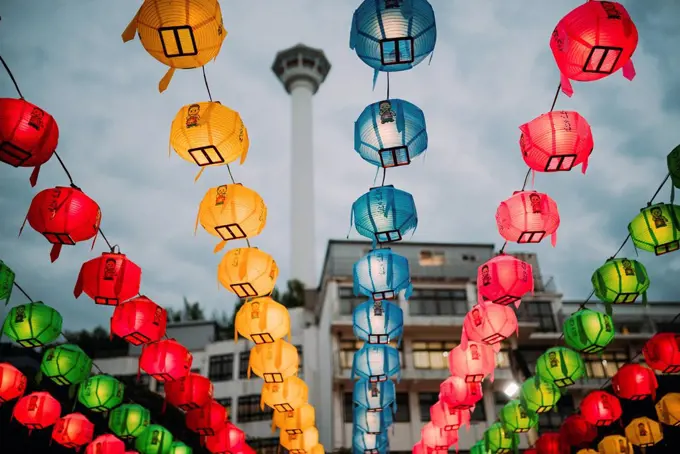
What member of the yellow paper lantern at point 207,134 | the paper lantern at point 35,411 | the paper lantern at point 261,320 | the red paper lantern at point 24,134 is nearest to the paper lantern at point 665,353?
the paper lantern at point 261,320

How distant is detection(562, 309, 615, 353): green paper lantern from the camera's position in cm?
870

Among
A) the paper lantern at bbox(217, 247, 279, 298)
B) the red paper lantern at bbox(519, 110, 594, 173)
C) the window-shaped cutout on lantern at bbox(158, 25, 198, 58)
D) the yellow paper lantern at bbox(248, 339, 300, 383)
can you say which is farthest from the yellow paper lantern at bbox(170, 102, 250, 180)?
the yellow paper lantern at bbox(248, 339, 300, 383)

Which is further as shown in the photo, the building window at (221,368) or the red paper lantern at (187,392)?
the building window at (221,368)

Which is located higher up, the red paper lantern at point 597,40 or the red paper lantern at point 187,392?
the red paper lantern at point 597,40

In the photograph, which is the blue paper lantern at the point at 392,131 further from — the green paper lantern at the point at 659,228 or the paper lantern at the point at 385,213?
the green paper lantern at the point at 659,228

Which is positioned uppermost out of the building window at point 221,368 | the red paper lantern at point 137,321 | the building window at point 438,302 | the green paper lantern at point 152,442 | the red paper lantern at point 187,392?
the building window at point 438,302

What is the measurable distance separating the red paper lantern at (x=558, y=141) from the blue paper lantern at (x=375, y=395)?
23.0 ft

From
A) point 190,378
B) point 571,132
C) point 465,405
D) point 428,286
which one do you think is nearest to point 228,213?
point 571,132

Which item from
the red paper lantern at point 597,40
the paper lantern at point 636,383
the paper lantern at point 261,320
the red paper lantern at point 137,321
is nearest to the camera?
the red paper lantern at point 597,40

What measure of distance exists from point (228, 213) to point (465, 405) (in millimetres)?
6965

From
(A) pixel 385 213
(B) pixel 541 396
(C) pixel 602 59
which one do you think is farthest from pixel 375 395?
(C) pixel 602 59

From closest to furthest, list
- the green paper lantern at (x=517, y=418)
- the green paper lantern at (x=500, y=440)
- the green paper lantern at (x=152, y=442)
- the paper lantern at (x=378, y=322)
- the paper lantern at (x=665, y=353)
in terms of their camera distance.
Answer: the paper lantern at (x=665, y=353)
the paper lantern at (x=378, y=322)
the green paper lantern at (x=152, y=442)
the green paper lantern at (x=517, y=418)
the green paper lantern at (x=500, y=440)

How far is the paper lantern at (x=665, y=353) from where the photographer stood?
342 inches

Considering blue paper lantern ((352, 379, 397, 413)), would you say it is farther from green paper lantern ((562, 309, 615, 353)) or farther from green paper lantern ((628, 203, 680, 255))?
green paper lantern ((628, 203, 680, 255))
